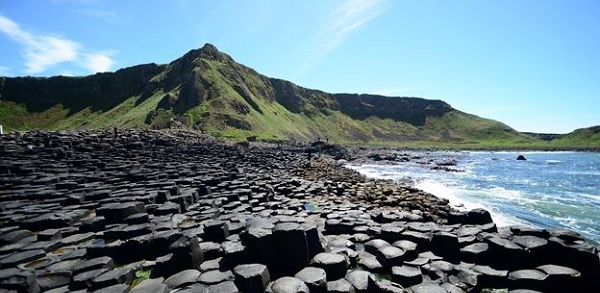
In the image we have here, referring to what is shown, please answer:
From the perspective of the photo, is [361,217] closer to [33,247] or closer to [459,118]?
[33,247]

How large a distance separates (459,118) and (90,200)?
207 metres

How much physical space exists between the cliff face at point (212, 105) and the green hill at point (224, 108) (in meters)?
0.40

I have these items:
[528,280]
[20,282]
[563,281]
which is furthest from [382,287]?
[20,282]

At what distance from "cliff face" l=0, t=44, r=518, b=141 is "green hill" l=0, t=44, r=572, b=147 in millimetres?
399

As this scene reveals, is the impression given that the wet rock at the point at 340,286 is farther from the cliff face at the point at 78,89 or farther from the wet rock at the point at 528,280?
the cliff face at the point at 78,89

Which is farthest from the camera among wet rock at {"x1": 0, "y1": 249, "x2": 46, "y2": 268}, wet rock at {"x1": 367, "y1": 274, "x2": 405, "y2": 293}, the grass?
the grass

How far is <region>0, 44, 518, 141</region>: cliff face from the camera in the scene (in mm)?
92213

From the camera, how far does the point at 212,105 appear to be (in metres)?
92.2

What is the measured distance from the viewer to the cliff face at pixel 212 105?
9221 centimetres

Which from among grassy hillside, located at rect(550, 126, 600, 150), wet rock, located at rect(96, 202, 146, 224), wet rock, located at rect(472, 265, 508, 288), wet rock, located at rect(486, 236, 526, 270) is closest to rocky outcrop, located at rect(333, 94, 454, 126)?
grassy hillside, located at rect(550, 126, 600, 150)

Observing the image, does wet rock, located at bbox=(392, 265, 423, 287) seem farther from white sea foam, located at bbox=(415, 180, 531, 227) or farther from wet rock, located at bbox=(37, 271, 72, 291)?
white sea foam, located at bbox=(415, 180, 531, 227)

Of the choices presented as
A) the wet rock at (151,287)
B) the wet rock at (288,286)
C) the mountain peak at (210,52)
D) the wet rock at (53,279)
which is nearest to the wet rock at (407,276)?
the wet rock at (288,286)

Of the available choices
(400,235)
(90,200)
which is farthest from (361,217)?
(90,200)

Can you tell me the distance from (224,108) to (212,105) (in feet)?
11.8
